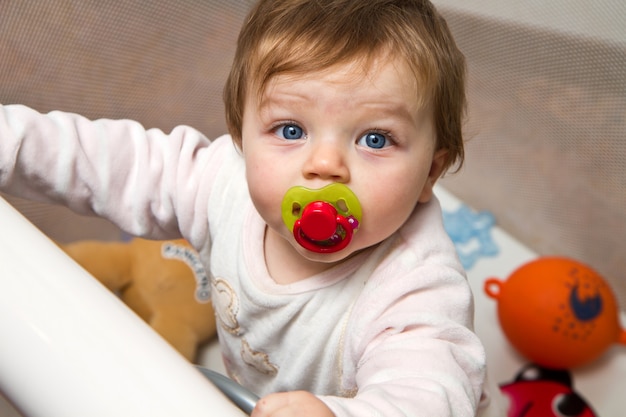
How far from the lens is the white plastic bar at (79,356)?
29 cm

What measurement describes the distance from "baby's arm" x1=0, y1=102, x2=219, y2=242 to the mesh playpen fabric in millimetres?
132

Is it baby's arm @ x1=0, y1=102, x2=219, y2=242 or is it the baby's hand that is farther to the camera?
baby's arm @ x1=0, y1=102, x2=219, y2=242

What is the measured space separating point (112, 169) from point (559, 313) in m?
0.52

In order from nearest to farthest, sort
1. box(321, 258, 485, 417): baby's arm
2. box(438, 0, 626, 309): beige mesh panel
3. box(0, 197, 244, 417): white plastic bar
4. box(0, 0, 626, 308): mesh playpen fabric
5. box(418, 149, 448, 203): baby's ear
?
box(0, 197, 244, 417): white plastic bar
box(321, 258, 485, 417): baby's arm
box(418, 149, 448, 203): baby's ear
box(0, 0, 626, 308): mesh playpen fabric
box(438, 0, 626, 309): beige mesh panel

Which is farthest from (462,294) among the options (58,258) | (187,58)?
(187,58)

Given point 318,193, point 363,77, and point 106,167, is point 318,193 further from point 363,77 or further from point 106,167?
point 106,167

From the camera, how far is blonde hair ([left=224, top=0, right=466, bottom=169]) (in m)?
0.46

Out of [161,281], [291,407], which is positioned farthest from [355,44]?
[161,281]

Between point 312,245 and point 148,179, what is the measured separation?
214 mm

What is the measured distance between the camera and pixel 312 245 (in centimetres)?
46

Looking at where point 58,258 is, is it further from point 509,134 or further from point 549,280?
point 509,134

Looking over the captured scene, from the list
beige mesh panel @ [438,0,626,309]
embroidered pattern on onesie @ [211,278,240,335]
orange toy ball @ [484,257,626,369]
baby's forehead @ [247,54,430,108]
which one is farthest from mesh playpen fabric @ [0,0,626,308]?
baby's forehead @ [247,54,430,108]

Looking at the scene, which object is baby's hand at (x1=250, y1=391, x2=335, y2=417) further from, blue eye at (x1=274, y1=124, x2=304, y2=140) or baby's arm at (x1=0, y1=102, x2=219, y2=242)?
baby's arm at (x1=0, y1=102, x2=219, y2=242)

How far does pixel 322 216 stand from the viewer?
0.43m
